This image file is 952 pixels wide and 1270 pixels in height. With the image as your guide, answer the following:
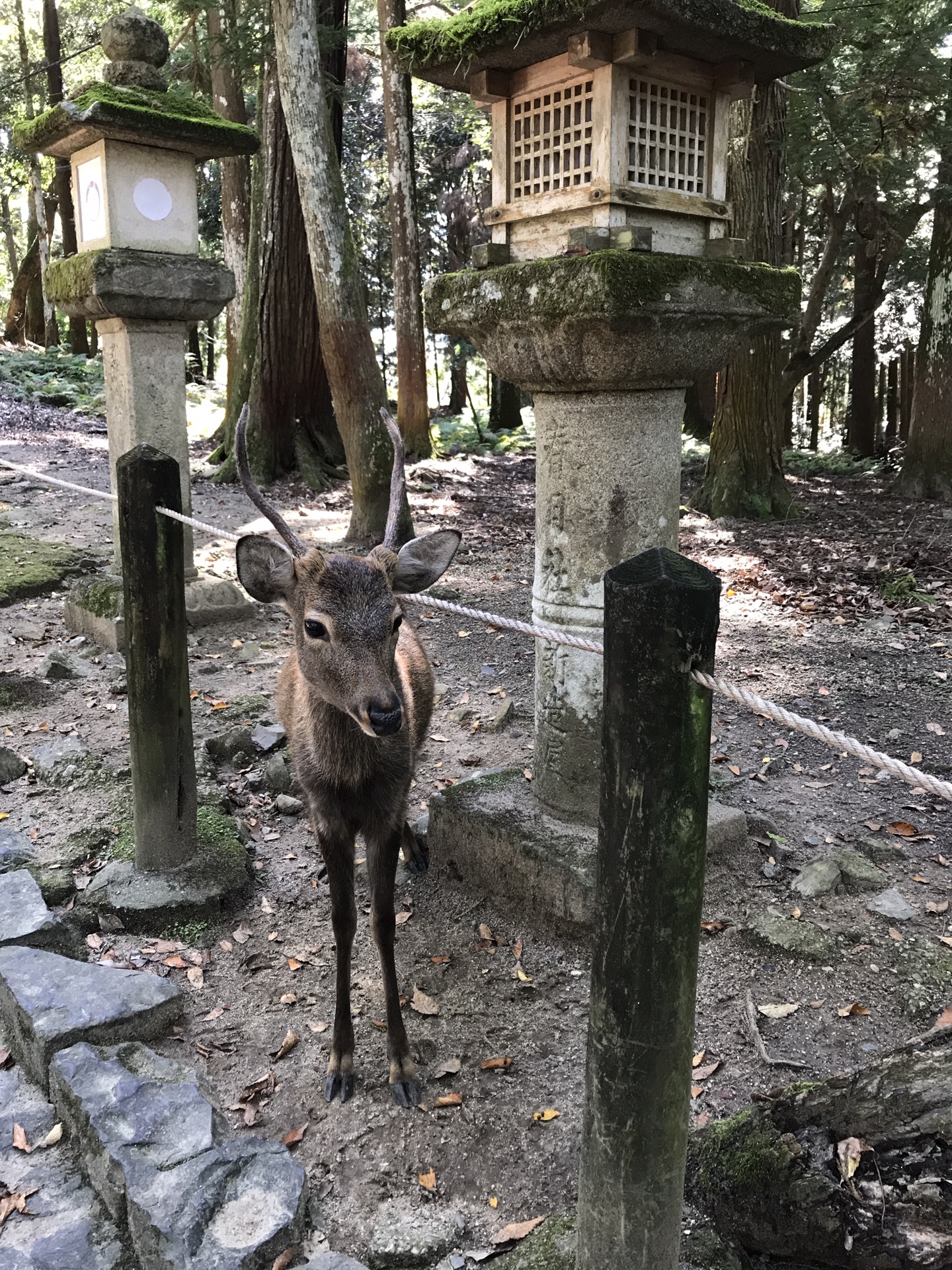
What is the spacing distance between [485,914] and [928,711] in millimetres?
2933

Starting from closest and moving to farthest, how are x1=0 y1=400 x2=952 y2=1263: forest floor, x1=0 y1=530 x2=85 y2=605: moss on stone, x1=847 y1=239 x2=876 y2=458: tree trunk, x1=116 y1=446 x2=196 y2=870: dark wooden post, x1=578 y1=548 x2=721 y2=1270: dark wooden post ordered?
x1=578 y1=548 x2=721 y2=1270: dark wooden post < x1=0 y1=400 x2=952 y2=1263: forest floor < x1=116 y1=446 x2=196 y2=870: dark wooden post < x1=0 y1=530 x2=85 y2=605: moss on stone < x1=847 y1=239 x2=876 y2=458: tree trunk

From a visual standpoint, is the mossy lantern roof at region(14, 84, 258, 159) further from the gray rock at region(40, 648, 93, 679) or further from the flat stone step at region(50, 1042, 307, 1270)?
the flat stone step at region(50, 1042, 307, 1270)

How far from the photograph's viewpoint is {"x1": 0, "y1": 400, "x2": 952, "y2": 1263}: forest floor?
2807 millimetres

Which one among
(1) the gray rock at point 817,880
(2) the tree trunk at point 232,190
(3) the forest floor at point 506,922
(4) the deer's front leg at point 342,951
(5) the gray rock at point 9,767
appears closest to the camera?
(3) the forest floor at point 506,922

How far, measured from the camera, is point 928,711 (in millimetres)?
A: 5336

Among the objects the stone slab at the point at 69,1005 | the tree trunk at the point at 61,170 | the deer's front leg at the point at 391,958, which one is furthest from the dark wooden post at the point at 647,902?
the tree trunk at the point at 61,170

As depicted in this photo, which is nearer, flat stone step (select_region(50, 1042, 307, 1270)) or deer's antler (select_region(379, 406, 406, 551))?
flat stone step (select_region(50, 1042, 307, 1270))

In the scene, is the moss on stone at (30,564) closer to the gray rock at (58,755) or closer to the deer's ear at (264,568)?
the gray rock at (58,755)

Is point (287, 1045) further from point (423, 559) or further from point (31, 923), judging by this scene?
point (423, 559)

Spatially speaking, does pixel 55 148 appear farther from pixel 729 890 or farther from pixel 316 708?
pixel 729 890

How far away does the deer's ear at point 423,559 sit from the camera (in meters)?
3.12

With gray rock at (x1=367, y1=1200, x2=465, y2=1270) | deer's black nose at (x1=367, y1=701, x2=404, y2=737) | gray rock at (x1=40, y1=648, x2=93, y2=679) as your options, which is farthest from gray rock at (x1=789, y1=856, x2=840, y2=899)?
gray rock at (x1=40, y1=648, x2=93, y2=679)

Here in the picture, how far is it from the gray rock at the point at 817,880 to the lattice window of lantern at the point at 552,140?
2610mm

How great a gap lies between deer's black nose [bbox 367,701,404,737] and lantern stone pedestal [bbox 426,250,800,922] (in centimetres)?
92
